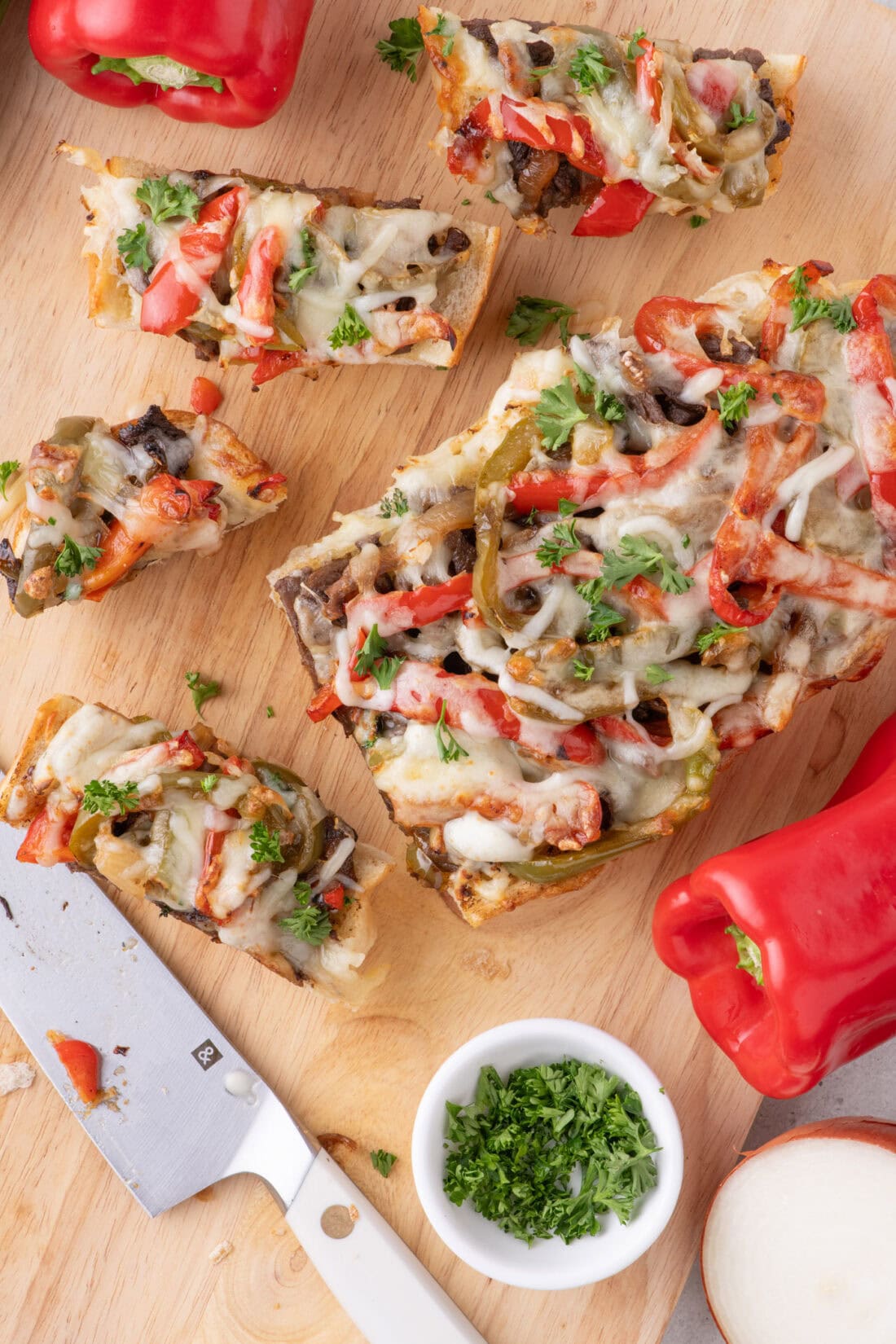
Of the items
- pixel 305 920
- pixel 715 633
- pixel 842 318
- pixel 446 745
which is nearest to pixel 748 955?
pixel 715 633

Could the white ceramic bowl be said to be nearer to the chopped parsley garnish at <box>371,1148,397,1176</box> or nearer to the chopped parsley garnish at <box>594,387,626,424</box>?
the chopped parsley garnish at <box>371,1148,397,1176</box>

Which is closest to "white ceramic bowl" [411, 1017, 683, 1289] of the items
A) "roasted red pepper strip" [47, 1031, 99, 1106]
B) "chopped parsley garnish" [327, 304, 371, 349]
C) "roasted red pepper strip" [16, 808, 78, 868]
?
"roasted red pepper strip" [47, 1031, 99, 1106]

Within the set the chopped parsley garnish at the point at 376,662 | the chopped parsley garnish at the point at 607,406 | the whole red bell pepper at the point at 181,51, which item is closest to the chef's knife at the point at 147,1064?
the chopped parsley garnish at the point at 376,662

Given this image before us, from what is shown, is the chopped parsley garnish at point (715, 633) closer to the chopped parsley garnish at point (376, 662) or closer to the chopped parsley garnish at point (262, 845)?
the chopped parsley garnish at point (376, 662)

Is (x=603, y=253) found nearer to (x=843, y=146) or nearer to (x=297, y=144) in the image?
(x=843, y=146)

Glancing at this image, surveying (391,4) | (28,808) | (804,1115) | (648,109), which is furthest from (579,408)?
(804,1115)
